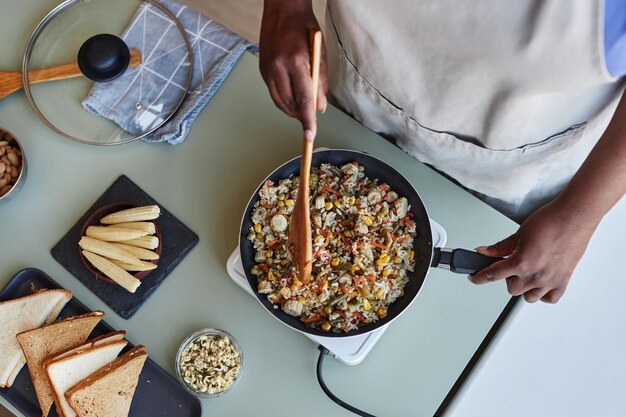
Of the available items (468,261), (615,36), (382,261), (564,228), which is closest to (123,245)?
(382,261)

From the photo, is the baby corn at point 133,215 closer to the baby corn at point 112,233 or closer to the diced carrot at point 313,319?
the baby corn at point 112,233

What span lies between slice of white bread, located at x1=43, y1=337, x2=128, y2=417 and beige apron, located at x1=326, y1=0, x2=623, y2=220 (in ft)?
2.31

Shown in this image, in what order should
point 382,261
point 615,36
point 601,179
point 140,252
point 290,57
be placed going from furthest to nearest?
point 140,252 < point 382,261 < point 290,57 < point 601,179 < point 615,36

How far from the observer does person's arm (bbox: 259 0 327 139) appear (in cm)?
94

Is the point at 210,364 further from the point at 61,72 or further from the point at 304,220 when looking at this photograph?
the point at 61,72

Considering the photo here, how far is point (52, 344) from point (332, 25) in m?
0.84

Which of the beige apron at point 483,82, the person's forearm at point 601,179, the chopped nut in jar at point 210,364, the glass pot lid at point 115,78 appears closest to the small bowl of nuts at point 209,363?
the chopped nut in jar at point 210,364

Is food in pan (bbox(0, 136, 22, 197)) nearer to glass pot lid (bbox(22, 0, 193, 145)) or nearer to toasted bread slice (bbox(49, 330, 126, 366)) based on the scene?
glass pot lid (bbox(22, 0, 193, 145))

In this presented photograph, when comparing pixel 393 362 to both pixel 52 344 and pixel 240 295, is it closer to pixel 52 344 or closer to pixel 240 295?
pixel 240 295

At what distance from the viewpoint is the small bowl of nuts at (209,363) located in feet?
3.77

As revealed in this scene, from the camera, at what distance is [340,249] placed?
112 cm

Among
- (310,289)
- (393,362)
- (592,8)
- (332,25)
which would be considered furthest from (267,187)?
(592,8)

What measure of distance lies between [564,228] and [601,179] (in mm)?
99

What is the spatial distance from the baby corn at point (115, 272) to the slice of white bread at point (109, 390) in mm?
141
